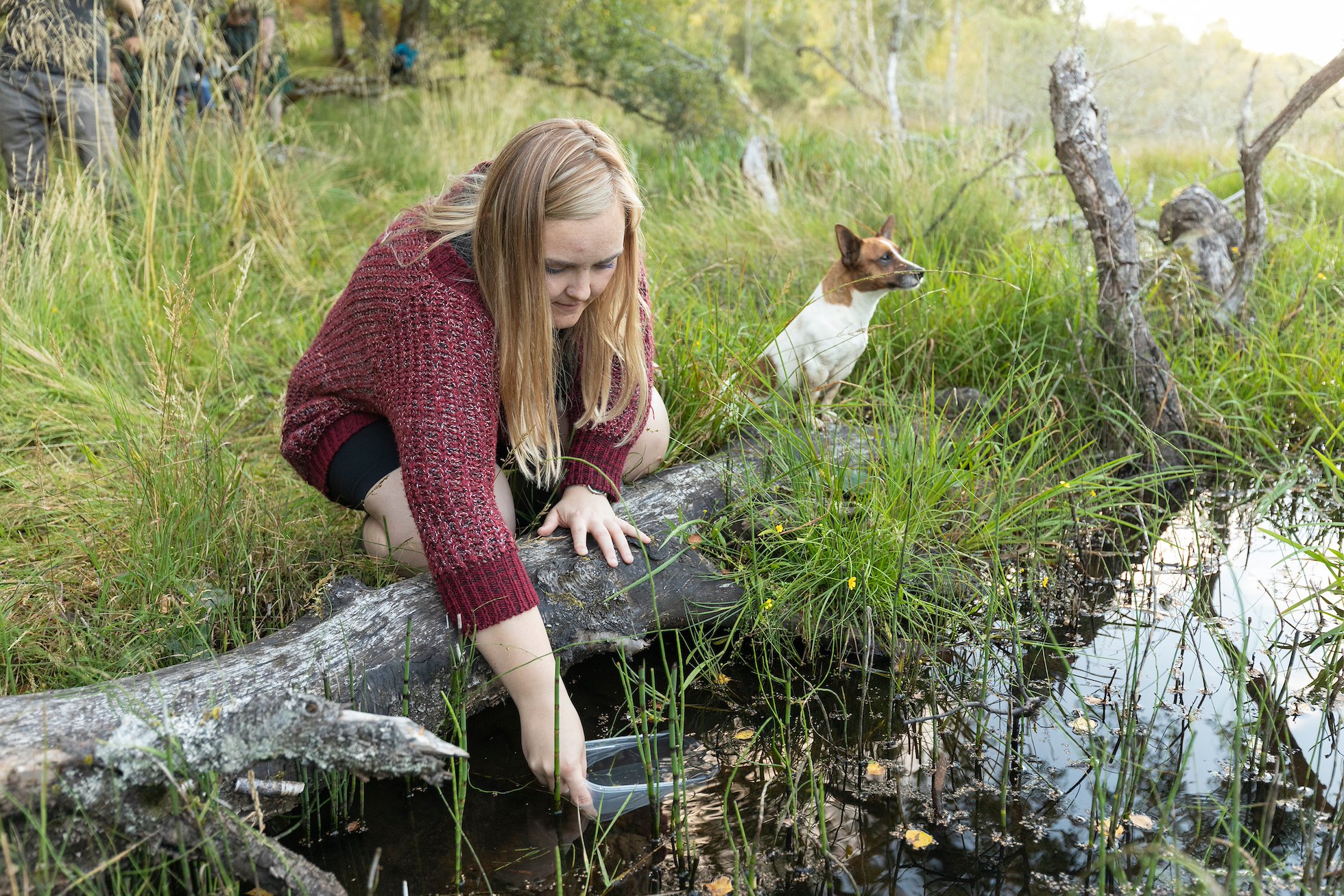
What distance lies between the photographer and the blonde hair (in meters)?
2.12

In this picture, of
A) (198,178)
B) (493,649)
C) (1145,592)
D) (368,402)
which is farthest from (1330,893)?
(198,178)

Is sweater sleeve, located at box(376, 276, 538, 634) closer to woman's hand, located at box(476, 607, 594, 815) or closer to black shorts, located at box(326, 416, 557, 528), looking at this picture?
woman's hand, located at box(476, 607, 594, 815)

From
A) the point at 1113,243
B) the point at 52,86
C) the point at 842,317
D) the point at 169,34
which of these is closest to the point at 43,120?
the point at 52,86

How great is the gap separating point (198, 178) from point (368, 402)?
344cm

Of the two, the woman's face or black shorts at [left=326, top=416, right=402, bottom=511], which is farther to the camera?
black shorts at [left=326, top=416, right=402, bottom=511]

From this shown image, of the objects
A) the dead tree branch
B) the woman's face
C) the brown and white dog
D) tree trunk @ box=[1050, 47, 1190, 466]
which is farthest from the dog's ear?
the dead tree branch

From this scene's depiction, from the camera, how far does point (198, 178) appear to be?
5168 mm

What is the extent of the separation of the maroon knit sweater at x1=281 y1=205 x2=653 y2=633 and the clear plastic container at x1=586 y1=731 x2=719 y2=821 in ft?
1.40

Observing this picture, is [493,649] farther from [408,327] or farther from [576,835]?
[408,327]

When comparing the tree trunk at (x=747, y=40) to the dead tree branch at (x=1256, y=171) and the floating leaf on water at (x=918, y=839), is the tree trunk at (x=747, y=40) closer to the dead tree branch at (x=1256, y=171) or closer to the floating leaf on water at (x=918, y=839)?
the dead tree branch at (x=1256, y=171)

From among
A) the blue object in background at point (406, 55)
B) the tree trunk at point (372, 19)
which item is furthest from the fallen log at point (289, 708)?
the tree trunk at point (372, 19)

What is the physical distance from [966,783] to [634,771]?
73 centimetres

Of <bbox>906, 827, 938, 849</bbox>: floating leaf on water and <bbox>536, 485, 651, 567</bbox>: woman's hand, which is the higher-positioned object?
<bbox>536, 485, 651, 567</bbox>: woman's hand

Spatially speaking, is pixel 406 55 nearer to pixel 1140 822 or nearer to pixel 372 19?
pixel 372 19
